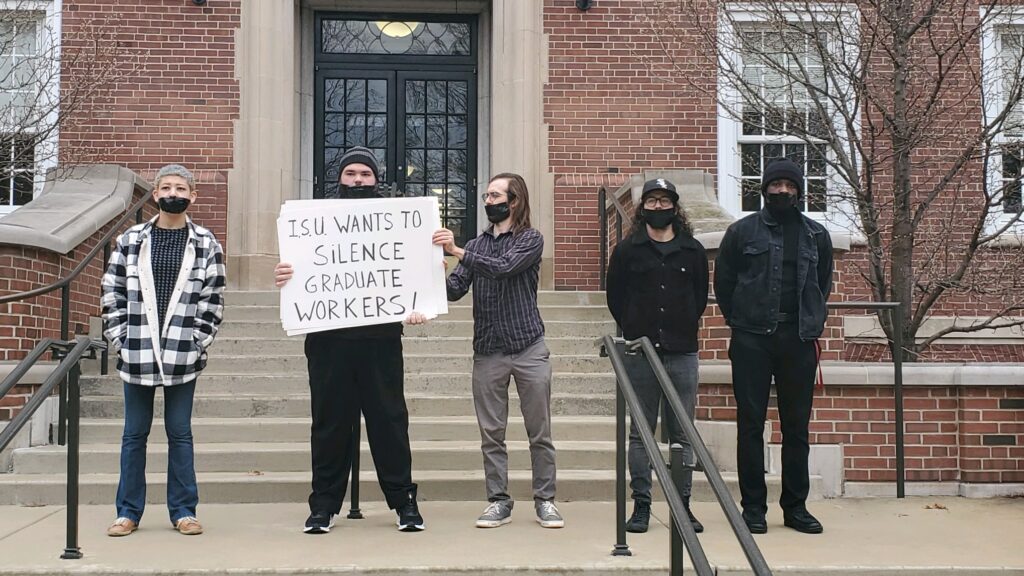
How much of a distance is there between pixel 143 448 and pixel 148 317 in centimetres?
66

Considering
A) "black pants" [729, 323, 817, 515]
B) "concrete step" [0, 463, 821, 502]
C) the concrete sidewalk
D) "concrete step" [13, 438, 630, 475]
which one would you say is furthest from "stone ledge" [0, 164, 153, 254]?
"black pants" [729, 323, 817, 515]

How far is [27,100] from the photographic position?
9250 millimetres

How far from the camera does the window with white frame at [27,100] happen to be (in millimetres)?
7992

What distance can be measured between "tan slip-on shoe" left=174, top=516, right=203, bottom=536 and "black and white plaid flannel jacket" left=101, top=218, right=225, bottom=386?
72 centimetres

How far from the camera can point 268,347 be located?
324 inches

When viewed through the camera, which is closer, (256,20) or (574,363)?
(574,363)

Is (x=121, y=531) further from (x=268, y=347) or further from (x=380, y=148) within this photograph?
(x=380, y=148)

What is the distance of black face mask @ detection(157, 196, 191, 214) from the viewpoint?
5.09 metres

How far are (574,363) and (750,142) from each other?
13.7 ft

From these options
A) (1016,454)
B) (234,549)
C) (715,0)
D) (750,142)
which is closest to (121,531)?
(234,549)

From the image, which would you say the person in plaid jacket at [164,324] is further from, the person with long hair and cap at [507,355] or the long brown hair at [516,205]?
the long brown hair at [516,205]

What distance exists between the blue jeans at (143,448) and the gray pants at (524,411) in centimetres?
149

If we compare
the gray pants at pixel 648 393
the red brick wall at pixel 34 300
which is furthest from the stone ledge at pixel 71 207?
the gray pants at pixel 648 393

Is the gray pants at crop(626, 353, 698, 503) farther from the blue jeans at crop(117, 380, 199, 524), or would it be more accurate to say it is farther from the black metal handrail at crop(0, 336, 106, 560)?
the black metal handrail at crop(0, 336, 106, 560)
